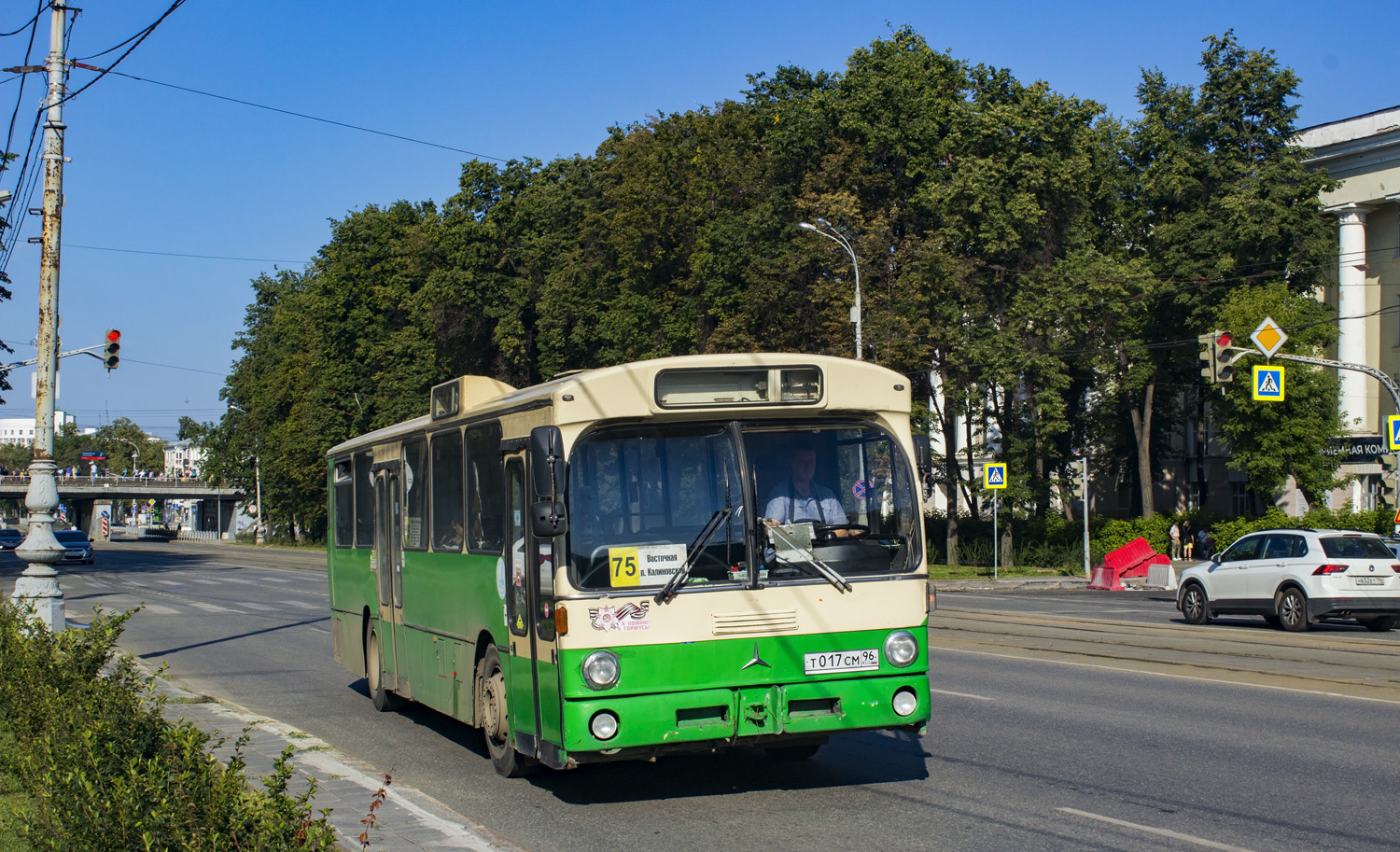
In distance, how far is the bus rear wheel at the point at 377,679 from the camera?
12.3 metres

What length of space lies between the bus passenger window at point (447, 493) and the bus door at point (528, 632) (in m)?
1.27

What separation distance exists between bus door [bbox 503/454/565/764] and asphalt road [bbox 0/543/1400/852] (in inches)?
18.7

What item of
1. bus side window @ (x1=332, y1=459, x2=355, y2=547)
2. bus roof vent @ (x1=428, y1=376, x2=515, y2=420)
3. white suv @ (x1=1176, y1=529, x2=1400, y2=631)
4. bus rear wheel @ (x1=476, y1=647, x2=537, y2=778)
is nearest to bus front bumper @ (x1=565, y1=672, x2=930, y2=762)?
bus rear wheel @ (x1=476, y1=647, x2=537, y2=778)

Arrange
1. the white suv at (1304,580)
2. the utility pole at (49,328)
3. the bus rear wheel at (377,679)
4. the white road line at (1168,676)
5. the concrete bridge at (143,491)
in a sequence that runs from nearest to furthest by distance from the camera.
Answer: the white road line at (1168,676) < the bus rear wheel at (377,679) < the utility pole at (49,328) < the white suv at (1304,580) < the concrete bridge at (143,491)

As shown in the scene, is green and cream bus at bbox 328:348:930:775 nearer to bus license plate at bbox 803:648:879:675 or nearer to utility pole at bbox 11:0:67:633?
bus license plate at bbox 803:648:879:675

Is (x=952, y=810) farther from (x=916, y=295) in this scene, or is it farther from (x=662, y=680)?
(x=916, y=295)

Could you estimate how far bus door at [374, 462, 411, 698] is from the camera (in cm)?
1136

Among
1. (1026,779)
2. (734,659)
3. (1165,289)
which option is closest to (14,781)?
(734,659)

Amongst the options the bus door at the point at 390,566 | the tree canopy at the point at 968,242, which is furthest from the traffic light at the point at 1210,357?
the bus door at the point at 390,566

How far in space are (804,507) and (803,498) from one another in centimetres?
5

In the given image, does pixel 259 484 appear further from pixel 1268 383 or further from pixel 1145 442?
pixel 1268 383

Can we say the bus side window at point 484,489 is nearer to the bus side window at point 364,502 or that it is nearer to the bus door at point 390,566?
the bus door at point 390,566

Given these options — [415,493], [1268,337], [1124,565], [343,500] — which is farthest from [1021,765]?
[1124,565]

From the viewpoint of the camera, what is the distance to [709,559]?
7.50 m
